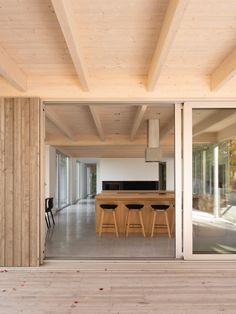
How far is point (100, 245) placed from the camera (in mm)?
6047

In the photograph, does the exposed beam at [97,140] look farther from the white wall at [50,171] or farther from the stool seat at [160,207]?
the stool seat at [160,207]

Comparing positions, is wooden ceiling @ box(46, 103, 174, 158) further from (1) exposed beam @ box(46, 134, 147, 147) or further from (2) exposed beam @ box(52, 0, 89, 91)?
(2) exposed beam @ box(52, 0, 89, 91)

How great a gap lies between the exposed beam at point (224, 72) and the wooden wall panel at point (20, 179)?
2592mm

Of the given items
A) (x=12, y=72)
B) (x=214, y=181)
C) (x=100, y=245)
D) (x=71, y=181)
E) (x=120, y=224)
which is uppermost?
(x=12, y=72)

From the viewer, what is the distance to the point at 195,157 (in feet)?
16.2

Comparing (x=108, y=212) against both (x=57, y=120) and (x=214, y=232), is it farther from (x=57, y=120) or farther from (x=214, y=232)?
(x=214, y=232)

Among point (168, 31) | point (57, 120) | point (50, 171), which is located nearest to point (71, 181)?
→ point (50, 171)

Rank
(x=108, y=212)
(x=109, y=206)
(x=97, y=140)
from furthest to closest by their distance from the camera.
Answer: (x=97, y=140) → (x=108, y=212) → (x=109, y=206)

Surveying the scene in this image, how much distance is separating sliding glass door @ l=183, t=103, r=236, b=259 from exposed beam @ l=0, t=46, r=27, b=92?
2420 millimetres

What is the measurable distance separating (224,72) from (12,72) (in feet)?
8.90

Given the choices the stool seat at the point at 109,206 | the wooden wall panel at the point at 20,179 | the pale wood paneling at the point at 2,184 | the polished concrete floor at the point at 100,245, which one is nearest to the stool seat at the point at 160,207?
the polished concrete floor at the point at 100,245

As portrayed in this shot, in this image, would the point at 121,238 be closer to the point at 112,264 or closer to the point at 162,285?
the point at 112,264

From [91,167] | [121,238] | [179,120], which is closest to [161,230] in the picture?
[121,238]

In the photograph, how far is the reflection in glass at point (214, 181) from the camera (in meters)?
4.93
